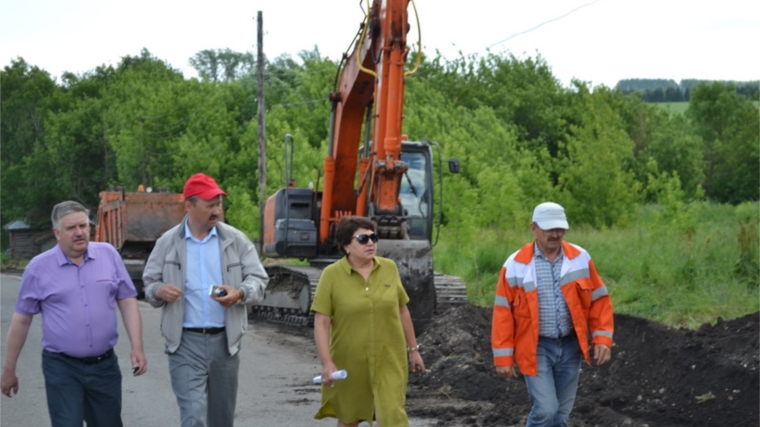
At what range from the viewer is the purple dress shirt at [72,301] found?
7086 mm

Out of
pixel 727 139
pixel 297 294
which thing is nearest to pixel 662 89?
pixel 727 139

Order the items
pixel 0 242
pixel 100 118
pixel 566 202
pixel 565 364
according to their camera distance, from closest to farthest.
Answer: pixel 565 364, pixel 566 202, pixel 100 118, pixel 0 242

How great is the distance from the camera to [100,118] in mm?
81625

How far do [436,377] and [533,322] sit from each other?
213 inches

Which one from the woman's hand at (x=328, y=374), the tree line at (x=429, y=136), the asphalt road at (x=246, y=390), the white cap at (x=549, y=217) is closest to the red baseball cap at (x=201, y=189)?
the woman's hand at (x=328, y=374)

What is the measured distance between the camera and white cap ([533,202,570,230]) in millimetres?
7410

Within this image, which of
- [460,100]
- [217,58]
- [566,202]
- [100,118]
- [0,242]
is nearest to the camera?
[566,202]

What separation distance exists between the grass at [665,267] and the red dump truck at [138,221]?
7.11 metres

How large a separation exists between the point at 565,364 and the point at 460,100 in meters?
62.6

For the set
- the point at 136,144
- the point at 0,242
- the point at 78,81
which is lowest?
the point at 0,242

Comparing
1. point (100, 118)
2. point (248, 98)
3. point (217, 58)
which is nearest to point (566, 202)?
point (248, 98)

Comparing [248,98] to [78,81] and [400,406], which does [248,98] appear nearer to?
[78,81]

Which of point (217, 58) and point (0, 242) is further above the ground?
point (217, 58)

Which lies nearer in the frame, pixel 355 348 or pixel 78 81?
pixel 355 348
